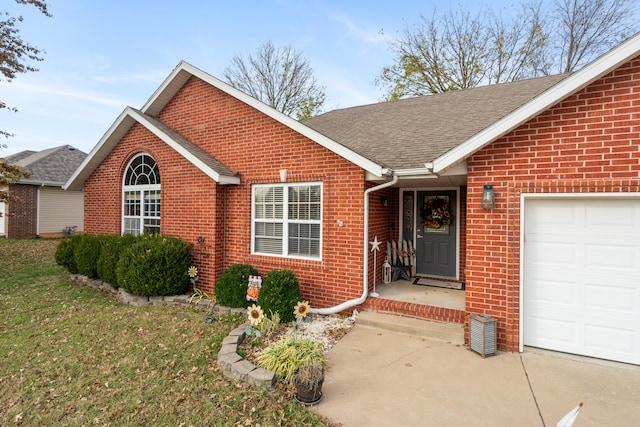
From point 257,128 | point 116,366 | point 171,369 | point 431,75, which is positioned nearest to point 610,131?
point 257,128

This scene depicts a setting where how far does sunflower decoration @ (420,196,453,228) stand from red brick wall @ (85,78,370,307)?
277 cm

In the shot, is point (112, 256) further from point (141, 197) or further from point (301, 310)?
point (301, 310)

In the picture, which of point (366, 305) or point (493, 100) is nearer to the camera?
point (366, 305)

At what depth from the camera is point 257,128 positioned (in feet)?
23.7

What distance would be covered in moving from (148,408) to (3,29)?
16517 mm

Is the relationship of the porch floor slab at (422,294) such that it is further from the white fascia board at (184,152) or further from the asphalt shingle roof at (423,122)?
the white fascia board at (184,152)

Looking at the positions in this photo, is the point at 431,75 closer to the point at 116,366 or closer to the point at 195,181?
the point at 195,181

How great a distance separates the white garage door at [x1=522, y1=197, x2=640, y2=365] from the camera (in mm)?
4191

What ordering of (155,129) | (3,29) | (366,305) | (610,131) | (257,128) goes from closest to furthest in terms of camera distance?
(610,131), (366,305), (257,128), (155,129), (3,29)

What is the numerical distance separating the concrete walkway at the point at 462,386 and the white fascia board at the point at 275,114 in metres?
3.03

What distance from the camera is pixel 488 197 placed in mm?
4656

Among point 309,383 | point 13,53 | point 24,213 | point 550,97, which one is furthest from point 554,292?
point 24,213

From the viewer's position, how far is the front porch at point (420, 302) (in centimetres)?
540

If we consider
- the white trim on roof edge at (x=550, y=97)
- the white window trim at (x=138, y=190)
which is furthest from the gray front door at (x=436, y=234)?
the white window trim at (x=138, y=190)
